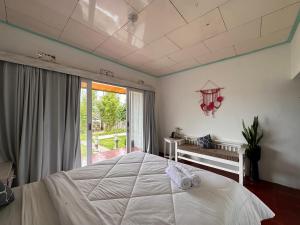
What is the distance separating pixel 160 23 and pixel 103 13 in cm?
72

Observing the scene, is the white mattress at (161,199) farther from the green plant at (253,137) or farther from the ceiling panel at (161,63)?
the ceiling panel at (161,63)

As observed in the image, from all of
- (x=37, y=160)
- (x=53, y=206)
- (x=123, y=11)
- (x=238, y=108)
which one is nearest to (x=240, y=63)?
(x=238, y=108)

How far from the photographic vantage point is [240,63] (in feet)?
8.93

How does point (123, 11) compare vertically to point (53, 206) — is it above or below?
above

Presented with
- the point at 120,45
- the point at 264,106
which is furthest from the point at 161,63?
the point at 264,106

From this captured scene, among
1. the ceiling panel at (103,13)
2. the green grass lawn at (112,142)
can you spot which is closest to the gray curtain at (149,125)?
the green grass lawn at (112,142)

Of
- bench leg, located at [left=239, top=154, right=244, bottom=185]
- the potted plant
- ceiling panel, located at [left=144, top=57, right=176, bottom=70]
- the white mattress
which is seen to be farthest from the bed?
ceiling panel, located at [left=144, top=57, right=176, bottom=70]

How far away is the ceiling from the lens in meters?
1.47

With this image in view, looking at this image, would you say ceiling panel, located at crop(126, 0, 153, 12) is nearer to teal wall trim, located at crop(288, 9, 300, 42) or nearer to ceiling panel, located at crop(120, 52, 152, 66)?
ceiling panel, located at crop(120, 52, 152, 66)

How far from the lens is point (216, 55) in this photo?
2.71m

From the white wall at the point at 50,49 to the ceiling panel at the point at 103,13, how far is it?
80 cm

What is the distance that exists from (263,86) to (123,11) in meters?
2.71

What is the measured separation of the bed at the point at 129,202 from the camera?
2.75 ft

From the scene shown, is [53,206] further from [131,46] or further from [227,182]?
[131,46]
